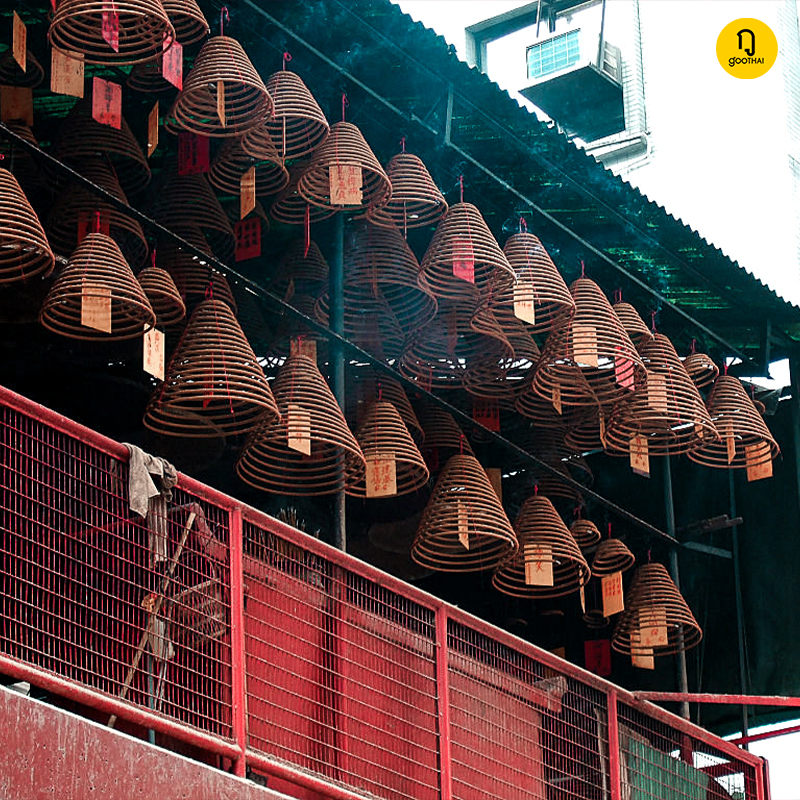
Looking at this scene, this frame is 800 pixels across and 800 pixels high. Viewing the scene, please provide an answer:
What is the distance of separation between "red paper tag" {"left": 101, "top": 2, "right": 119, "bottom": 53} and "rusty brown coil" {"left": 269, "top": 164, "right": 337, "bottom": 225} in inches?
85.8

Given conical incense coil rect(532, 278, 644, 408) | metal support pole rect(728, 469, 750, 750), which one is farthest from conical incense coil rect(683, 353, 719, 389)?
metal support pole rect(728, 469, 750, 750)

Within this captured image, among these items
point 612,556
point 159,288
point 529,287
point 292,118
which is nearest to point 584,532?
point 612,556

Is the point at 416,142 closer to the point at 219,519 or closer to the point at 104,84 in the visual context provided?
the point at 104,84

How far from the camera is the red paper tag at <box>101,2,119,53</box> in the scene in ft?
30.2

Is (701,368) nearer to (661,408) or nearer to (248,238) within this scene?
(661,408)

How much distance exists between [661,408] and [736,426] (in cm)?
120

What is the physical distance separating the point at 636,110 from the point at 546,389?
35.4 feet

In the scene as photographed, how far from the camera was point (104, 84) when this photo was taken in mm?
10125

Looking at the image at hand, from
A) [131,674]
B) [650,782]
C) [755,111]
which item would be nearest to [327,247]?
[650,782]

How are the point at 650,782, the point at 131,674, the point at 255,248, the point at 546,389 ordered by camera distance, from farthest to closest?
the point at 546,389, the point at 255,248, the point at 650,782, the point at 131,674

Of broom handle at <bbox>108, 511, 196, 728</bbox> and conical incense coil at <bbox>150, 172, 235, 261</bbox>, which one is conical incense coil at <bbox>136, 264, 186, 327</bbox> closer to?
conical incense coil at <bbox>150, 172, 235, 261</bbox>

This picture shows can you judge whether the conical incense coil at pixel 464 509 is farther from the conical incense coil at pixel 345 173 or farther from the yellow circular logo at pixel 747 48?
the yellow circular logo at pixel 747 48

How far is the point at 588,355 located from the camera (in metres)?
12.3

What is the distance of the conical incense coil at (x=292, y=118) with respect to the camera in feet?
35.5
